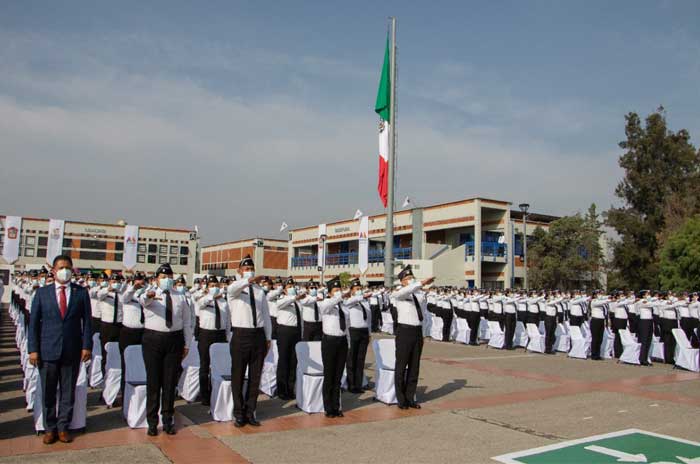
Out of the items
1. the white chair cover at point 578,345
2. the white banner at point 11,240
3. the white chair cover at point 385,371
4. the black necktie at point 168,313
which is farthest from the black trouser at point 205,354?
the white banner at point 11,240

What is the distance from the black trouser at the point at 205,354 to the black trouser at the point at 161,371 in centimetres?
171

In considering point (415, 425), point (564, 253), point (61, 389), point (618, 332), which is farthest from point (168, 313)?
point (564, 253)

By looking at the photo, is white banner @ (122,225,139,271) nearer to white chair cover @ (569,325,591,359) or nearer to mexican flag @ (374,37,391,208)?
mexican flag @ (374,37,391,208)

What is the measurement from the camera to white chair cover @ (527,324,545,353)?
1662 cm

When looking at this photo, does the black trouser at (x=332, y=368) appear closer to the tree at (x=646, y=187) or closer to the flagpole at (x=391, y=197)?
the flagpole at (x=391, y=197)

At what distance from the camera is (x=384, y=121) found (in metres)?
18.4

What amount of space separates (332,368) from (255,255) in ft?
186

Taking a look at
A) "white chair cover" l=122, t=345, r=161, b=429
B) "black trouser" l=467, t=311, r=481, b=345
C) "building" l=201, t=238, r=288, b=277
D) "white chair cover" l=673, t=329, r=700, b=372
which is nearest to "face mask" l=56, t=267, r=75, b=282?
"white chair cover" l=122, t=345, r=161, b=429

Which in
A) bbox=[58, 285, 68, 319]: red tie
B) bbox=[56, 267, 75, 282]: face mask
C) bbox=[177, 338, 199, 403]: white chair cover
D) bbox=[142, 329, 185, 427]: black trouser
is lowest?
bbox=[177, 338, 199, 403]: white chair cover

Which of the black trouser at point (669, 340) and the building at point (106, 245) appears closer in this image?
the black trouser at point (669, 340)

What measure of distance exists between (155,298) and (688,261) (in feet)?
88.9

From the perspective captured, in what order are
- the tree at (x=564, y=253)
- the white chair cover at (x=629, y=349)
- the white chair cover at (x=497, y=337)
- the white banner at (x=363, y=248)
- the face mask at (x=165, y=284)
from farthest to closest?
the tree at (x=564, y=253)
the white banner at (x=363, y=248)
the white chair cover at (x=497, y=337)
the white chair cover at (x=629, y=349)
the face mask at (x=165, y=284)

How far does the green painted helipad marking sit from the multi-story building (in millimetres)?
45449

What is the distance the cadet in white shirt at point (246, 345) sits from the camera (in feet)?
23.2
